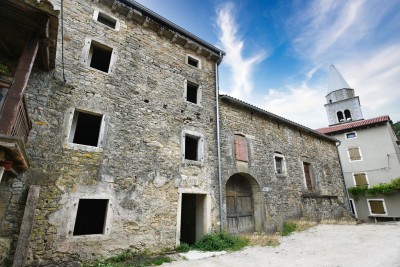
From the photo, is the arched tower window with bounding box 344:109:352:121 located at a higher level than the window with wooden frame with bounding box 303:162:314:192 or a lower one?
higher

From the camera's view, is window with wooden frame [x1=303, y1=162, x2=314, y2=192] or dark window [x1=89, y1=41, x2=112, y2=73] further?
window with wooden frame [x1=303, y1=162, x2=314, y2=192]

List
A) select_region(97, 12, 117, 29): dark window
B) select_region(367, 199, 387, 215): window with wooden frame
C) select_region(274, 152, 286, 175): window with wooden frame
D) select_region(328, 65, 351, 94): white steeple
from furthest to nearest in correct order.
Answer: select_region(328, 65, 351, 94): white steeple, select_region(367, 199, 387, 215): window with wooden frame, select_region(274, 152, 286, 175): window with wooden frame, select_region(97, 12, 117, 29): dark window

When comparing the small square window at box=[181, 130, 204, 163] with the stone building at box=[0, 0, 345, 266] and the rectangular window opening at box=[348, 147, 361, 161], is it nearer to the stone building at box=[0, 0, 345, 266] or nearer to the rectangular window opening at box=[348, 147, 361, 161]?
the stone building at box=[0, 0, 345, 266]

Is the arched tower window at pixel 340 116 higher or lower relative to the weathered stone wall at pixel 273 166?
higher

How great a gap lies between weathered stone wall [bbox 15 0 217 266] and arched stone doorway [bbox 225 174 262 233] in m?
1.56

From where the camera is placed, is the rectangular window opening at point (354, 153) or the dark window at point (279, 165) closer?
the dark window at point (279, 165)

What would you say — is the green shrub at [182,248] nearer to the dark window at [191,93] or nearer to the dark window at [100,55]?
the dark window at [191,93]

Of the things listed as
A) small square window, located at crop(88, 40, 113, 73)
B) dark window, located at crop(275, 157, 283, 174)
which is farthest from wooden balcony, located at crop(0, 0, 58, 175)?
dark window, located at crop(275, 157, 283, 174)

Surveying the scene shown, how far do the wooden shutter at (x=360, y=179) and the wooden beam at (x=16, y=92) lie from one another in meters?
23.6

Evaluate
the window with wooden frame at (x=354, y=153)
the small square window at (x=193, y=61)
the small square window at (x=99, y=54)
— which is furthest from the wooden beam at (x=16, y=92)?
the window with wooden frame at (x=354, y=153)

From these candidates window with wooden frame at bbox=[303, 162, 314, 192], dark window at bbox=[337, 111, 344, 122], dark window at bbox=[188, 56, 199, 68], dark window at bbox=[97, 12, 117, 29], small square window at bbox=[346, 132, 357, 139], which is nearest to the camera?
dark window at bbox=[97, 12, 117, 29]

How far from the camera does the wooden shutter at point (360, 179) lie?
1848cm

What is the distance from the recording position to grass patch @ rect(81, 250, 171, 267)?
5.10 metres

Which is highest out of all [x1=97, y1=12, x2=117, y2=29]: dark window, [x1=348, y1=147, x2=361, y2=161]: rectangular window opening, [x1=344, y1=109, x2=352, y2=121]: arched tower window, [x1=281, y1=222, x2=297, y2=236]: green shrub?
[x1=344, y1=109, x2=352, y2=121]: arched tower window
